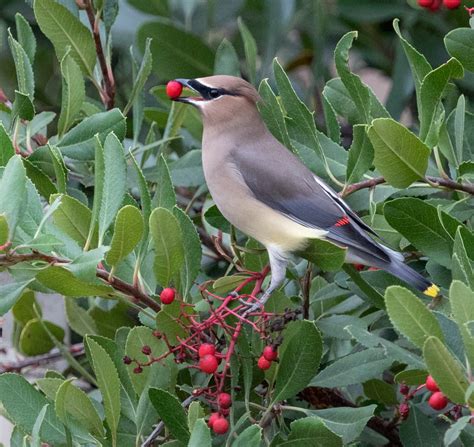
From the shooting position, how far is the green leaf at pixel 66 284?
2.11 m

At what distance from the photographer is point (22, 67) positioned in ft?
8.33

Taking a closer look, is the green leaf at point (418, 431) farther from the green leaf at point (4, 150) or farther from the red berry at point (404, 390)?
the green leaf at point (4, 150)

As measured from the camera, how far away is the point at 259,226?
2742 mm

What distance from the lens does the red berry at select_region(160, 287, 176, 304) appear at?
2244 millimetres

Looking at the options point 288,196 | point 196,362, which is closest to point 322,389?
point 196,362

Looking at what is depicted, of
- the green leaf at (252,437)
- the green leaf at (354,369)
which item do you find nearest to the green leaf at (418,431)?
the green leaf at (354,369)

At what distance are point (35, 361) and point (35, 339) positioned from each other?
0.07 m

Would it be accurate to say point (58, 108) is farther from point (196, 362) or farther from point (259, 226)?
point (196, 362)

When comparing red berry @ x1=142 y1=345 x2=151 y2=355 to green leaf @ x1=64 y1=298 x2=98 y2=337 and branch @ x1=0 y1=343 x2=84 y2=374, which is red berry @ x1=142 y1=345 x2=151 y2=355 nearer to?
green leaf @ x1=64 y1=298 x2=98 y2=337

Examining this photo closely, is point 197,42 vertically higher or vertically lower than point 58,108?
higher

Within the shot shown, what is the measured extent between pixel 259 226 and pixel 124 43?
1532 millimetres

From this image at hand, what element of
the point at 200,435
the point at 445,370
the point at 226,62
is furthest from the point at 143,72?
the point at 445,370

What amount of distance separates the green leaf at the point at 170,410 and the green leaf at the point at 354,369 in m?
0.32

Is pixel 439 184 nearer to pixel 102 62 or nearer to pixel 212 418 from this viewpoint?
pixel 212 418
